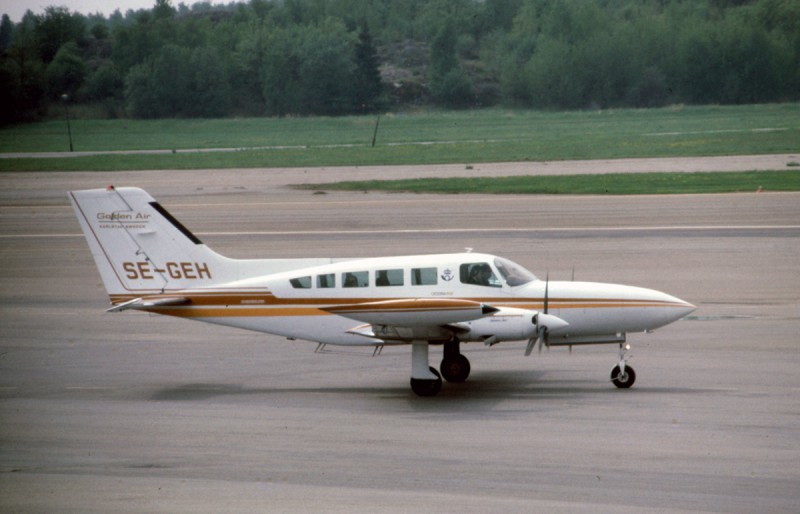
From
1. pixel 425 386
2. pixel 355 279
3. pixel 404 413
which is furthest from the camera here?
pixel 355 279

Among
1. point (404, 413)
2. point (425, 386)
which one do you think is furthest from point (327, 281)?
point (404, 413)

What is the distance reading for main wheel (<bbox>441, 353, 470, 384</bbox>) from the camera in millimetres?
18938

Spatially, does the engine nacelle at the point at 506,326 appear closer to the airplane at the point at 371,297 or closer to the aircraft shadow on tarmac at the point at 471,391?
the airplane at the point at 371,297

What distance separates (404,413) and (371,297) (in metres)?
2.51

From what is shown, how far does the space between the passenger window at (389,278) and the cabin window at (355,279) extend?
7.8 inches

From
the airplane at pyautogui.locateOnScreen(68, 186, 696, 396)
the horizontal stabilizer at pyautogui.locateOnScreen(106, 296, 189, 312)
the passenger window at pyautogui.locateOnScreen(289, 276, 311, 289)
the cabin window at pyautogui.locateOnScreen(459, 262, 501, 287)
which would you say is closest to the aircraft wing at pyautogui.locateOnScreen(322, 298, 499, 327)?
the airplane at pyautogui.locateOnScreen(68, 186, 696, 396)

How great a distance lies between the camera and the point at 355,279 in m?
18.8

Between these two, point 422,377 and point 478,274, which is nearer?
→ point 422,377

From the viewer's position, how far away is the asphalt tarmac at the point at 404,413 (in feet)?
42.5

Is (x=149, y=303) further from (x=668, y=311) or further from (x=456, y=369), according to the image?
(x=668, y=311)

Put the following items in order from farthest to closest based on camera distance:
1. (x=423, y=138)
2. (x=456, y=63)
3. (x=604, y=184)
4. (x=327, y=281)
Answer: (x=456, y=63) < (x=423, y=138) < (x=604, y=184) < (x=327, y=281)

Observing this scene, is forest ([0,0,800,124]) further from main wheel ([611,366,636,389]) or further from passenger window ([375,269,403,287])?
main wheel ([611,366,636,389])

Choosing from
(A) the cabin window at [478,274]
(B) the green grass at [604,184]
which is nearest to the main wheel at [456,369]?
(A) the cabin window at [478,274]

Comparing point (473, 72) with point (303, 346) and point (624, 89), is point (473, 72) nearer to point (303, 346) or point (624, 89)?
point (624, 89)
